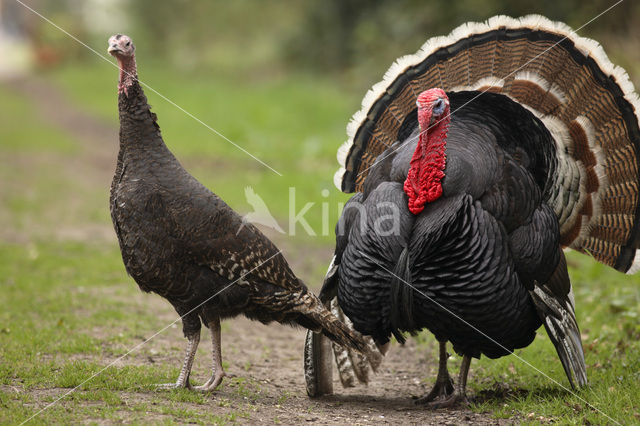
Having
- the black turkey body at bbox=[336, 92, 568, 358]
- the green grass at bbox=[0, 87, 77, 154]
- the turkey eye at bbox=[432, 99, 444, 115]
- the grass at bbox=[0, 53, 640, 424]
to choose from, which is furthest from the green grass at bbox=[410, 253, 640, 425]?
the green grass at bbox=[0, 87, 77, 154]

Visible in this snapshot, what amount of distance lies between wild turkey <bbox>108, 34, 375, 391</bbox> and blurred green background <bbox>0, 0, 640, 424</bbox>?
69 centimetres

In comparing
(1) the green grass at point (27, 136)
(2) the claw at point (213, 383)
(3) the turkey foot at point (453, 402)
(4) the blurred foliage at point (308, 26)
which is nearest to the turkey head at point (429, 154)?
(3) the turkey foot at point (453, 402)

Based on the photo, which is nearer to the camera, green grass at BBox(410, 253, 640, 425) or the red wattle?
the red wattle

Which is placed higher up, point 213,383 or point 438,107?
point 438,107

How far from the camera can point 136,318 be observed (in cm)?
651

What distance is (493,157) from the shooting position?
4.63 meters

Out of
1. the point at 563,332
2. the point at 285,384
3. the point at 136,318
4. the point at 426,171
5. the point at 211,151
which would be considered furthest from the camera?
the point at 211,151

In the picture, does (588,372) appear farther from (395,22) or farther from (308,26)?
(308,26)

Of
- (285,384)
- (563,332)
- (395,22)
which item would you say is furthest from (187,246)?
(395,22)

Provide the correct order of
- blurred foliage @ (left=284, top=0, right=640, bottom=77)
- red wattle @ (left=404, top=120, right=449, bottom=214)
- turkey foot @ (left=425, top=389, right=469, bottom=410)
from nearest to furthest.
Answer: red wattle @ (left=404, top=120, right=449, bottom=214), turkey foot @ (left=425, top=389, right=469, bottom=410), blurred foliage @ (left=284, top=0, right=640, bottom=77)

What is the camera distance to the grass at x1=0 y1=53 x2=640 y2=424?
4359 millimetres

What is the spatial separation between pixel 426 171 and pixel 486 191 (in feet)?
1.35

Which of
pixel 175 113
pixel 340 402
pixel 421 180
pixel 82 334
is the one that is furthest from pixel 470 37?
pixel 175 113

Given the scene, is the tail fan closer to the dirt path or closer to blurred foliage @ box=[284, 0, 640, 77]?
the dirt path
